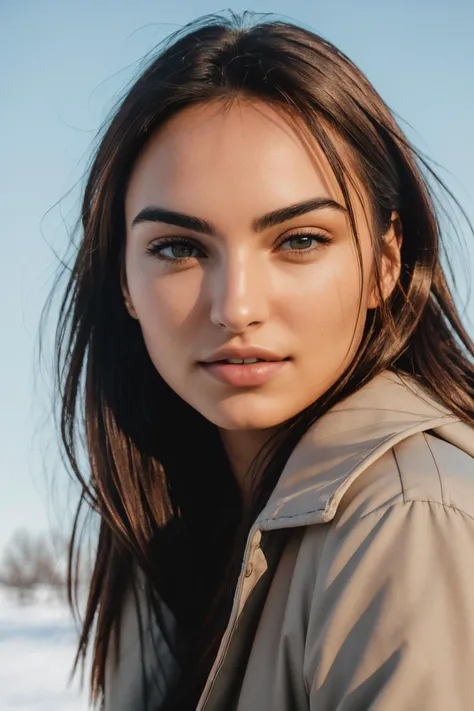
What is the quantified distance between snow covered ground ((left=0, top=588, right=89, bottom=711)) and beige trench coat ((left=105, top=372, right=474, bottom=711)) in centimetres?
248

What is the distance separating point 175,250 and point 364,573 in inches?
33.6

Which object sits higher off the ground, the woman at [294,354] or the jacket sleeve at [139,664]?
the woman at [294,354]

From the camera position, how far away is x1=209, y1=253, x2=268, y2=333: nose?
2.00 metres

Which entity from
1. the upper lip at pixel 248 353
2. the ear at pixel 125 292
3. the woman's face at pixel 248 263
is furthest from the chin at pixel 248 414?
the ear at pixel 125 292

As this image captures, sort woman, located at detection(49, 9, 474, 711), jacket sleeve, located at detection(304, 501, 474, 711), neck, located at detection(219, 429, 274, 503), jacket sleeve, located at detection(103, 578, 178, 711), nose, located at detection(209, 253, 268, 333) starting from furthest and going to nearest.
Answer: jacket sleeve, located at detection(103, 578, 178, 711)
neck, located at detection(219, 429, 274, 503)
nose, located at detection(209, 253, 268, 333)
woman, located at detection(49, 9, 474, 711)
jacket sleeve, located at detection(304, 501, 474, 711)

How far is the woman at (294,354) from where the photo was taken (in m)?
1.69

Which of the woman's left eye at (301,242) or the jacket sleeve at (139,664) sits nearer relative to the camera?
the woman's left eye at (301,242)

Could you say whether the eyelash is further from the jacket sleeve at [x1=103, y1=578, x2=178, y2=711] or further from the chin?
the jacket sleeve at [x1=103, y1=578, x2=178, y2=711]

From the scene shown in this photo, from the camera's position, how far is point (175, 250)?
2188 millimetres

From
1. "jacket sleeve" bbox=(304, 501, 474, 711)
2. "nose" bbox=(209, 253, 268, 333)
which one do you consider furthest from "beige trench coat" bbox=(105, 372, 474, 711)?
"nose" bbox=(209, 253, 268, 333)

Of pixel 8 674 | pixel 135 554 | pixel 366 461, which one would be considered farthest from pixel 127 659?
pixel 8 674

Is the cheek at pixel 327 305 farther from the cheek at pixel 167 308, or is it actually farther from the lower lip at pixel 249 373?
the cheek at pixel 167 308

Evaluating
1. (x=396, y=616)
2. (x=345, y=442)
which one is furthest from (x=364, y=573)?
(x=345, y=442)

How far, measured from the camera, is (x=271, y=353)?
2.08 metres
